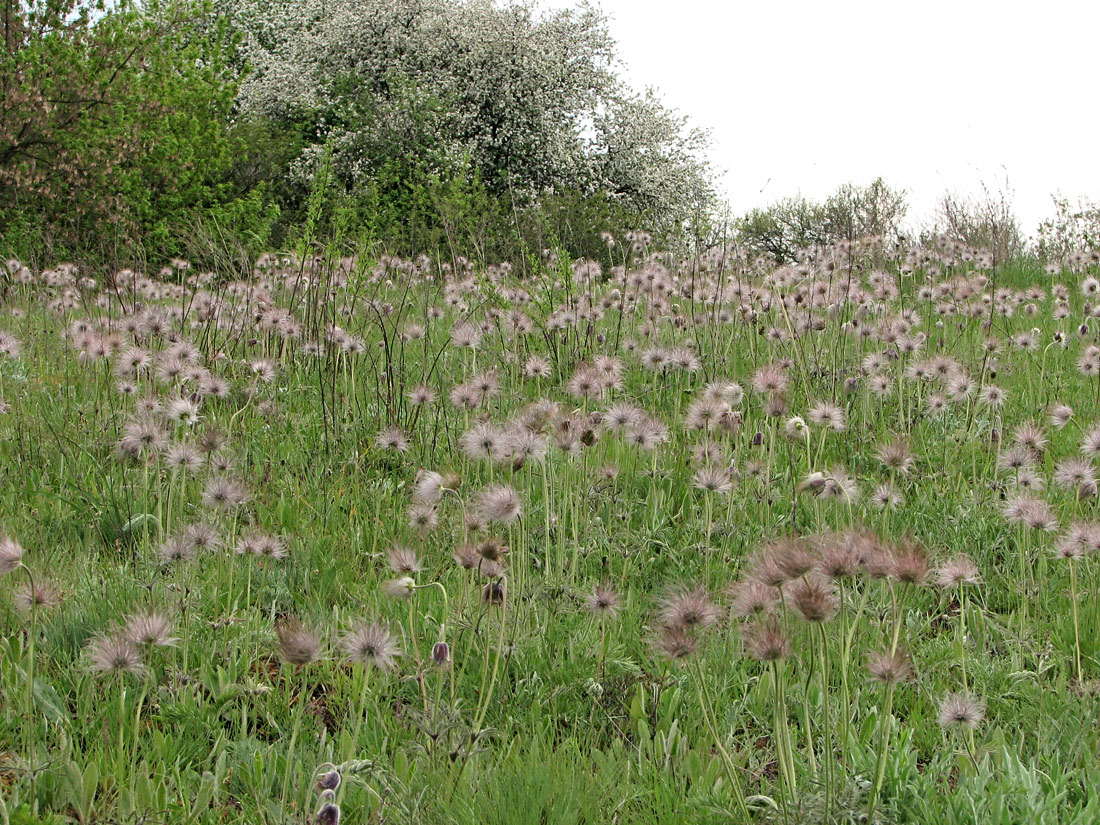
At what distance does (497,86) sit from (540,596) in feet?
113

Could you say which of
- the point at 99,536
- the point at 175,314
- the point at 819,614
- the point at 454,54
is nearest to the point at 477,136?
the point at 454,54

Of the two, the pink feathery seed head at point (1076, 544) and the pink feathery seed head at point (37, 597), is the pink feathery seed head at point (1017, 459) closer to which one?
the pink feathery seed head at point (1076, 544)

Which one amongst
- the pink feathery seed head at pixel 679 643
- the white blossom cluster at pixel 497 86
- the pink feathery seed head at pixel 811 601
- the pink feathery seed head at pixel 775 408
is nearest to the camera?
the pink feathery seed head at pixel 811 601

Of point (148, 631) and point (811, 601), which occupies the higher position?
point (811, 601)

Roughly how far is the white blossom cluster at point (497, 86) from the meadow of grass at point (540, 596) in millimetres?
28401

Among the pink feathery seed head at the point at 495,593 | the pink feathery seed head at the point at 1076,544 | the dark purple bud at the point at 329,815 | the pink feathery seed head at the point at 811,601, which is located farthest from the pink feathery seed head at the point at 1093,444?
the dark purple bud at the point at 329,815

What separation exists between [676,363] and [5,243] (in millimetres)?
13852

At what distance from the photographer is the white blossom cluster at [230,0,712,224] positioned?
34.4 m

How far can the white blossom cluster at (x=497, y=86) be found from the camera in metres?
34.4

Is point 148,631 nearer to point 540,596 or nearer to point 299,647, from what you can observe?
point 299,647

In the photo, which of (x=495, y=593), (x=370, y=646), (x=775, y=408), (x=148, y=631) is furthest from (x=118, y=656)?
(x=775, y=408)

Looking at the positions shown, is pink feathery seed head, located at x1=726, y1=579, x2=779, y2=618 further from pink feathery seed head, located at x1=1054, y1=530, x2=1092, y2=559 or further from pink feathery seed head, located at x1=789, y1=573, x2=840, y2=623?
pink feathery seed head, located at x1=1054, y1=530, x2=1092, y2=559

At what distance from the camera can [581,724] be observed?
2.80m

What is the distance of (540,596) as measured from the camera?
3.47 metres
